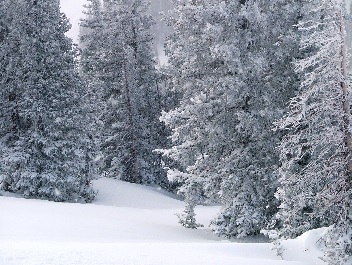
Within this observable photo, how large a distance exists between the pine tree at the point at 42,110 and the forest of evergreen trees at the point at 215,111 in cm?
8

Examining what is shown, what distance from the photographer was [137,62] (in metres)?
37.1

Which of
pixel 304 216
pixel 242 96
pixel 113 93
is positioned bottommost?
pixel 304 216

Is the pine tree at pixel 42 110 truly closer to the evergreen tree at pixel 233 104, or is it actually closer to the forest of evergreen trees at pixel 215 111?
the forest of evergreen trees at pixel 215 111

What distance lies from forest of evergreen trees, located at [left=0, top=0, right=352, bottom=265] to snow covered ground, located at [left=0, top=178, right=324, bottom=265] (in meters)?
0.77

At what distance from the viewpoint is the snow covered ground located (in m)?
8.48

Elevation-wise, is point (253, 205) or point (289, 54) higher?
point (289, 54)

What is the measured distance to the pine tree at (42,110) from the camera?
2366cm

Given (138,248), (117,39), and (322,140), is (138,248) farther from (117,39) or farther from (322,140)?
(117,39)

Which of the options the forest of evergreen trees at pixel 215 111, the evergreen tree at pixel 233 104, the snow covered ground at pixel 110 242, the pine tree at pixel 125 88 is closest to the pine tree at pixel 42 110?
the forest of evergreen trees at pixel 215 111

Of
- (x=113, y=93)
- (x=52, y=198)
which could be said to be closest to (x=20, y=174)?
(x=52, y=198)

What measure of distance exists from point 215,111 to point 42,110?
11265mm

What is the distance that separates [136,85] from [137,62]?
2.73 metres

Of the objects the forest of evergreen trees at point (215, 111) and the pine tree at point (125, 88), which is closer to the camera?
the forest of evergreen trees at point (215, 111)

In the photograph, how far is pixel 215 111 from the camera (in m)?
16.8
